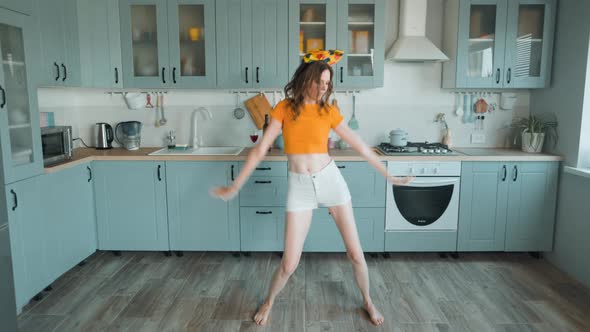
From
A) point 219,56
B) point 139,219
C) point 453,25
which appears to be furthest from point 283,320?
point 453,25

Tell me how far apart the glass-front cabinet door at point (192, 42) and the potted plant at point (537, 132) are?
260cm

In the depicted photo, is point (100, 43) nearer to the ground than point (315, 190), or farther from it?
farther from it

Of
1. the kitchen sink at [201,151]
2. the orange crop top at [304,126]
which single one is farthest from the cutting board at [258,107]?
the orange crop top at [304,126]

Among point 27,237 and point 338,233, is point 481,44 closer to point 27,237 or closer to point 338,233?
point 338,233

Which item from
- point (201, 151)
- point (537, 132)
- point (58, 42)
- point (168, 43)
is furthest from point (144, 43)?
point (537, 132)

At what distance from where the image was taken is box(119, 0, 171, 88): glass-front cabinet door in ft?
11.4

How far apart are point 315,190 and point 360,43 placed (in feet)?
5.39

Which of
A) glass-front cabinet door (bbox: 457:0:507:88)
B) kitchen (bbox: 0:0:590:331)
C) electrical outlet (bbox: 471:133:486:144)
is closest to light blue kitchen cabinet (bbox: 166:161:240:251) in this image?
kitchen (bbox: 0:0:590:331)

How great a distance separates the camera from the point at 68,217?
3055 millimetres

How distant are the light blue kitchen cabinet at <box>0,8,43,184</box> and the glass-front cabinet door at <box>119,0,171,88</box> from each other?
0.87 metres

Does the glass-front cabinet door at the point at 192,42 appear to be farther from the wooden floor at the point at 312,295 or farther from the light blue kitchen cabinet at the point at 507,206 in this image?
the light blue kitchen cabinet at the point at 507,206

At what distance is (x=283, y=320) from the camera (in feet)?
8.38

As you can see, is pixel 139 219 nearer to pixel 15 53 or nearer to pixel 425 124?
pixel 15 53

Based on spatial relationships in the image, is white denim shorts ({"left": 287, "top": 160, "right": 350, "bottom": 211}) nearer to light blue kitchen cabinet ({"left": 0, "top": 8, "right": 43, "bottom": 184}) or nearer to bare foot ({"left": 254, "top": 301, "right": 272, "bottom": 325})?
bare foot ({"left": 254, "top": 301, "right": 272, "bottom": 325})
